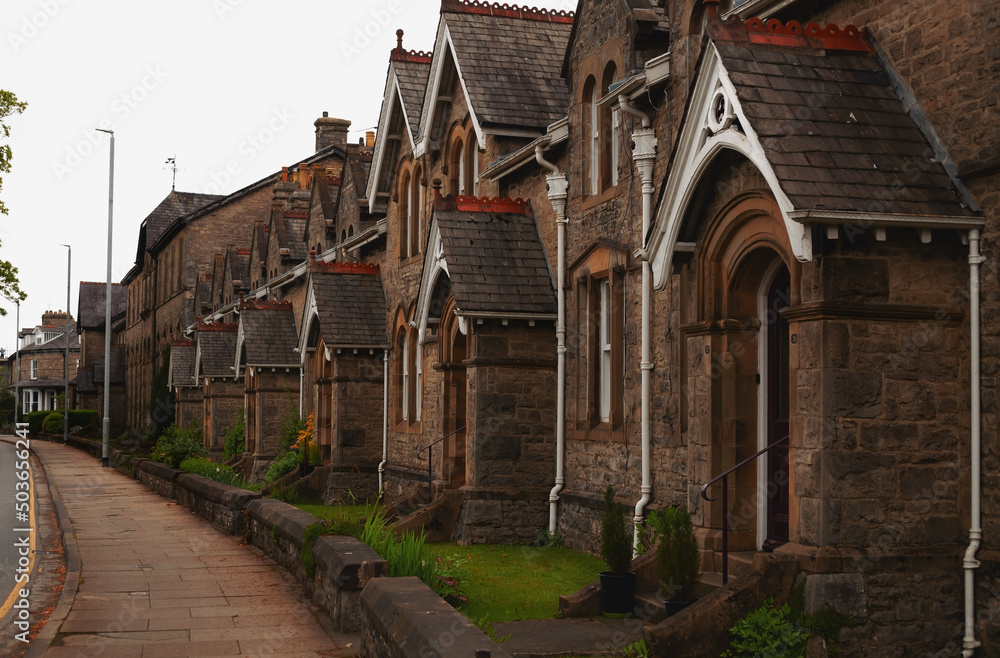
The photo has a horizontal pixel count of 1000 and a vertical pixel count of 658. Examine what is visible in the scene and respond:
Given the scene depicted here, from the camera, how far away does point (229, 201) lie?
170 feet

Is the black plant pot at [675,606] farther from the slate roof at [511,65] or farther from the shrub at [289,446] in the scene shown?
the shrub at [289,446]

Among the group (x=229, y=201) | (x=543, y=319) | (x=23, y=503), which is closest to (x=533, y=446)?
(x=543, y=319)

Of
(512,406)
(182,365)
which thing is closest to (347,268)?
(512,406)

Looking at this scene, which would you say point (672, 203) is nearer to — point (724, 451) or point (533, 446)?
point (724, 451)

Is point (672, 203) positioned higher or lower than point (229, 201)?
lower

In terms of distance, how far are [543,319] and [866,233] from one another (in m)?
8.19

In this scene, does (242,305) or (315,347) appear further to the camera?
(242,305)

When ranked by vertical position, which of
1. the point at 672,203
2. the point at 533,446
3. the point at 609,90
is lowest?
the point at 533,446

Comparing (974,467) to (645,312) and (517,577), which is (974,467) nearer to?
(645,312)

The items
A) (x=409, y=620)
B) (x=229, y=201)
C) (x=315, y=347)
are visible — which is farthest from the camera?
(x=229, y=201)

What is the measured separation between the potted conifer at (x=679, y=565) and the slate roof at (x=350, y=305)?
599 inches

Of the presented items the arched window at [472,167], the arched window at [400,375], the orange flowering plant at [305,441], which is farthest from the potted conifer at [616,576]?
the orange flowering plant at [305,441]

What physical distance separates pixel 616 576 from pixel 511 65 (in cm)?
1078

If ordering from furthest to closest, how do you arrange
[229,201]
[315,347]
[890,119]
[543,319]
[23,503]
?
1. [229,201]
2. [315,347]
3. [23,503]
4. [543,319]
5. [890,119]
